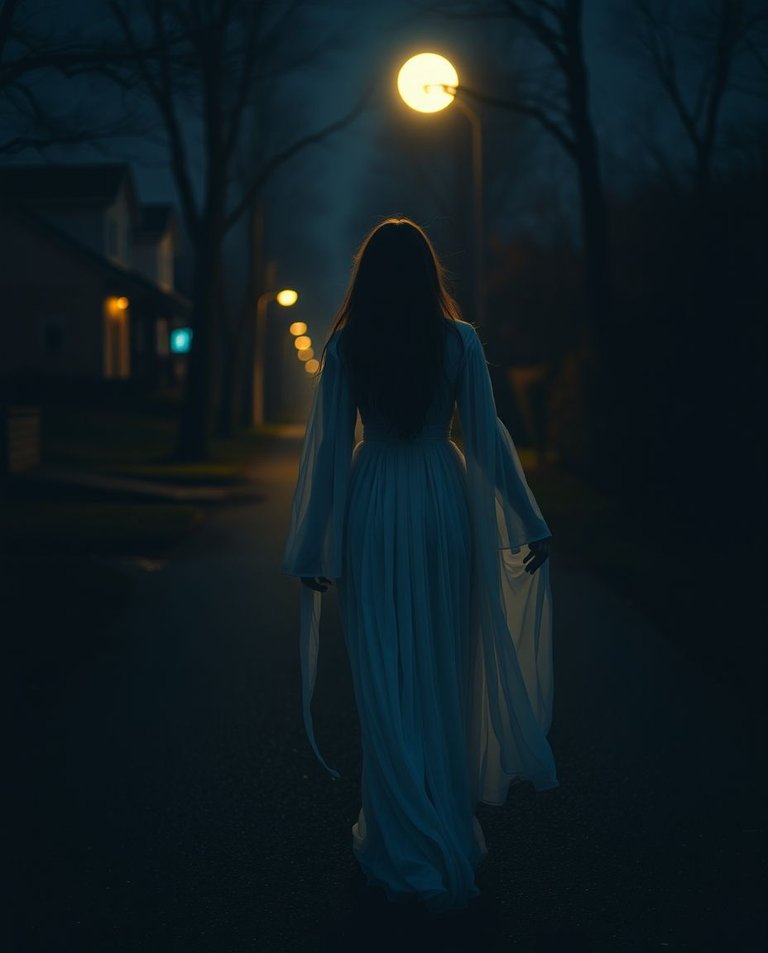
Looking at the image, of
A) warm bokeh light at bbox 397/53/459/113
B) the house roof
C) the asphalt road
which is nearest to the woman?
the asphalt road

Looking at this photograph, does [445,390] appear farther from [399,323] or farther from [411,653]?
[411,653]

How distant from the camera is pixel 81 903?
381cm

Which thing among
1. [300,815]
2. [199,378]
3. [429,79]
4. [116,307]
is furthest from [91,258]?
[300,815]

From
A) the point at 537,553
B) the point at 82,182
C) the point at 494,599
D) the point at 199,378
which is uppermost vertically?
the point at 82,182

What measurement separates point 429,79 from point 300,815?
12.6m

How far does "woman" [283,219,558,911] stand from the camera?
3.90m

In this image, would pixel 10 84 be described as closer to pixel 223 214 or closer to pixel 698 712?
pixel 698 712

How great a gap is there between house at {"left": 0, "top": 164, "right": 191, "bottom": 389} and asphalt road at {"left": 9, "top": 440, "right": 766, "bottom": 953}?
3569 centimetres

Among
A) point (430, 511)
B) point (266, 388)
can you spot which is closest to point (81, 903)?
point (430, 511)

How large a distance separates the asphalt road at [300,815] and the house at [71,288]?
35.7m

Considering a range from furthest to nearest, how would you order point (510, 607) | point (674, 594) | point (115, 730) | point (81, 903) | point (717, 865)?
1. point (674, 594)
2. point (115, 730)
3. point (510, 607)
4. point (717, 865)
5. point (81, 903)

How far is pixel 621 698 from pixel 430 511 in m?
2.90

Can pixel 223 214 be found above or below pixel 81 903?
above

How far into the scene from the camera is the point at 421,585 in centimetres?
400
